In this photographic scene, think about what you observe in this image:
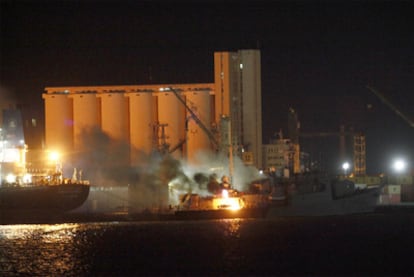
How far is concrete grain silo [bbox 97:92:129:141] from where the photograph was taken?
5869 centimetres

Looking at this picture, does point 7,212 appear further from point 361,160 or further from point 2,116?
point 361,160

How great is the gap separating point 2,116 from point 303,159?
77.3 ft

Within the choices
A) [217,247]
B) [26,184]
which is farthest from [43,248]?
[26,184]

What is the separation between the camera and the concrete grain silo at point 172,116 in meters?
58.6

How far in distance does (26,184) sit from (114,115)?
7047 millimetres

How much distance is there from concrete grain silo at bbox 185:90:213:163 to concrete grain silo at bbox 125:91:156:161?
2154mm

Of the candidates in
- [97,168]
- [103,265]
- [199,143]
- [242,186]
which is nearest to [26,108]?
[97,168]

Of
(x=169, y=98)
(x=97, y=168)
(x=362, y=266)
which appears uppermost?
(x=169, y=98)

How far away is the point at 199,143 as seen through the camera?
191 ft

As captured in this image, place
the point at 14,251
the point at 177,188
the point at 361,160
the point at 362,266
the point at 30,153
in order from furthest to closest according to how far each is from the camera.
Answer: the point at 361,160, the point at 30,153, the point at 177,188, the point at 14,251, the point at 362,266

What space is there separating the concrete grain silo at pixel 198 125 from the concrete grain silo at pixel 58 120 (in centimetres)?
706

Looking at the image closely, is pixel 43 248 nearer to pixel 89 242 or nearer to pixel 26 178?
pixel 89 242

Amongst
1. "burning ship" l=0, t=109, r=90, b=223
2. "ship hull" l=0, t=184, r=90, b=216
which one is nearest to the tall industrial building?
"burning ship" l=0, t=109, r=90, b=223

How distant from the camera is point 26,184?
5488 centimetres
